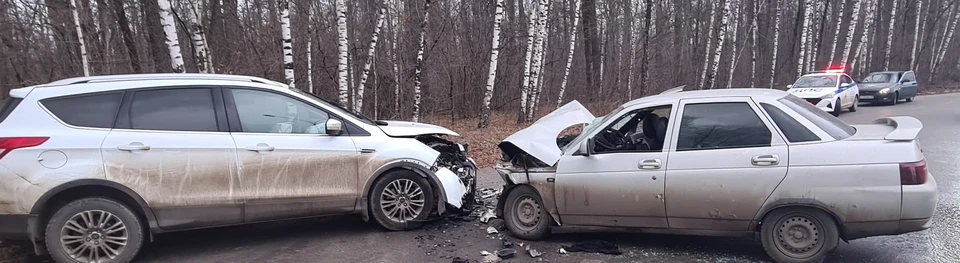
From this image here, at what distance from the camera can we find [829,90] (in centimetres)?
1691

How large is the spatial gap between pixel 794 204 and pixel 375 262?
3.66 meters

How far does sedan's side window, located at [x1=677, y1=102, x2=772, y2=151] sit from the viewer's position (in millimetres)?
4590

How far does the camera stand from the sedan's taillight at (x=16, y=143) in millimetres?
4438

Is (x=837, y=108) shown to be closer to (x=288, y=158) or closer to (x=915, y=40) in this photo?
(x=288, y=158)

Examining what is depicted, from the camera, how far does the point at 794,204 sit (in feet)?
14.4

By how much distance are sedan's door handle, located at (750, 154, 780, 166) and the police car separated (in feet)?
45.6

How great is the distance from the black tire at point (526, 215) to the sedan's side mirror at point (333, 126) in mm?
1915

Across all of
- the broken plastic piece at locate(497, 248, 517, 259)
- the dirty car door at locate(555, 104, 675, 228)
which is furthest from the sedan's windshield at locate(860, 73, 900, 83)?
the broken plastic piece at locate(497, 248, 517, 259)

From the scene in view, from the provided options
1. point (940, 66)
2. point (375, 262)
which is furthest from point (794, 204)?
point (940, 66)

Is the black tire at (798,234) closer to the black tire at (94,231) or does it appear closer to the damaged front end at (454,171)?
the damaged front end at (454,171)

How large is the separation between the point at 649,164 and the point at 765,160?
0.93 meters

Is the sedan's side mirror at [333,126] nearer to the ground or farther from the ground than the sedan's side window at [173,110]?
nearer to the ground

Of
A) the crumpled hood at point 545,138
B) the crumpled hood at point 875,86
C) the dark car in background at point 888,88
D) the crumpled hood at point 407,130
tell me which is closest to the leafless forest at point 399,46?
the dark car in background at point 888,88

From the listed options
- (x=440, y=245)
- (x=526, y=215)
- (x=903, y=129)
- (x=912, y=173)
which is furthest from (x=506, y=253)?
(x=903, y=129)
